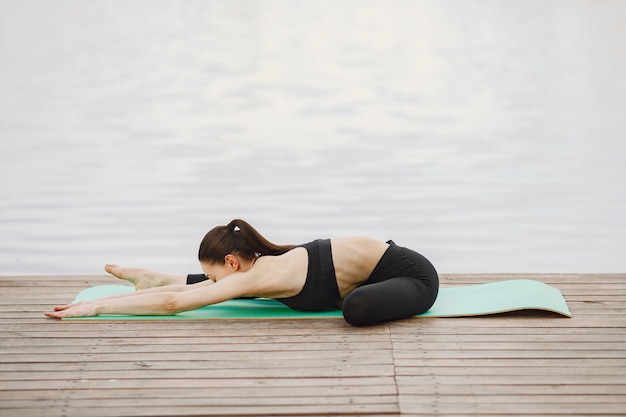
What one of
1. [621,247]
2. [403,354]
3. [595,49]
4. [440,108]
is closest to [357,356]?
[403,354]

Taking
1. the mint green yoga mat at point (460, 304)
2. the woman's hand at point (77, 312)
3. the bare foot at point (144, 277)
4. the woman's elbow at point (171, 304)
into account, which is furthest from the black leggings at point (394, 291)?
the woman's hand at point (77, 312)

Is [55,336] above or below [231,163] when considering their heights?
below

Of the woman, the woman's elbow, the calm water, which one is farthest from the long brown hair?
the calm water

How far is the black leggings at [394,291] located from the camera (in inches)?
154

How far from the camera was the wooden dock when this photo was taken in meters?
3.14

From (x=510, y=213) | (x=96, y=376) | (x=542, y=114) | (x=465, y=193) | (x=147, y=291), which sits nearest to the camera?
(x=96, y=376)

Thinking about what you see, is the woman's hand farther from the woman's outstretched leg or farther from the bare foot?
the woman's outstretched leg

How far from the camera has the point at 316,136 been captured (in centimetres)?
972

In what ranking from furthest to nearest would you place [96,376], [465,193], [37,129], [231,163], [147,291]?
[37,129] → [231,163] → [465,193] → [147,291] → [96,376]

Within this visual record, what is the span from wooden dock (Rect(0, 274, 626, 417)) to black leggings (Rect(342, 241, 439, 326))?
6 centimetres

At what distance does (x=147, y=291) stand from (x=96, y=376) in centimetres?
84

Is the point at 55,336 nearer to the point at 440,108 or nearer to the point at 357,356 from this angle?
the point at 357,356

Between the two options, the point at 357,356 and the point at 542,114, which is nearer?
the point at 357,356

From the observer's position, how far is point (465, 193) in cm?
753
